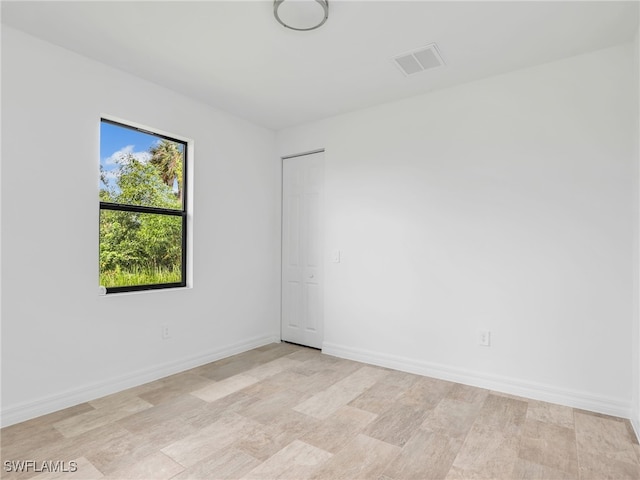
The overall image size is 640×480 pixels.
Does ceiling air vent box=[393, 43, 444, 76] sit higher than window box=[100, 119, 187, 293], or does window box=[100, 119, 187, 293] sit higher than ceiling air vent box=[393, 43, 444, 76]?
ceiling air vent box=[393, 43, 444, 76]

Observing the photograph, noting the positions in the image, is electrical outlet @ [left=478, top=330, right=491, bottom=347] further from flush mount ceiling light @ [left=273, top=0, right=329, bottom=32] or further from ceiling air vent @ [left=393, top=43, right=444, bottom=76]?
flush mount ceiling light @ [left=273, top=0, right=329, bottom=32]

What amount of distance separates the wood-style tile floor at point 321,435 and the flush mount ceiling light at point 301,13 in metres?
2.58

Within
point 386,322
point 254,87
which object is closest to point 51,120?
point 254,87

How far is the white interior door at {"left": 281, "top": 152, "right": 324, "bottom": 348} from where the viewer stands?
13.8 ft

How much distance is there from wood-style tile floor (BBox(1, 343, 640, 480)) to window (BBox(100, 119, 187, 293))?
956mm

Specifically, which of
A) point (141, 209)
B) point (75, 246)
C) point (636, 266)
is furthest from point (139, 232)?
point (636, 266)

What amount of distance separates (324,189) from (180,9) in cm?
227

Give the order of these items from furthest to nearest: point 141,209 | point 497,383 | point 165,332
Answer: point 165,332 → point 141,209 → point 497,383

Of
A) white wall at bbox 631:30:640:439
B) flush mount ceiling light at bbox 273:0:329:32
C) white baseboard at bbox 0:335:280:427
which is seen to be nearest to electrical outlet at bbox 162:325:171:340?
white baseboard at bbox 0:335:280:427

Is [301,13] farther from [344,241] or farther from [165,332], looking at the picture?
[165,332]

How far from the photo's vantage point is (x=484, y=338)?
10.1ft

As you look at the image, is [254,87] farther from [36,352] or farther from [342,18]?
[36,352]

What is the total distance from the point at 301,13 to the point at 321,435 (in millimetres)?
2595

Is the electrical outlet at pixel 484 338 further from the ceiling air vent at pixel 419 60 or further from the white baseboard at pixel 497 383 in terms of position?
the ceiling air vent at pixel 419 60
